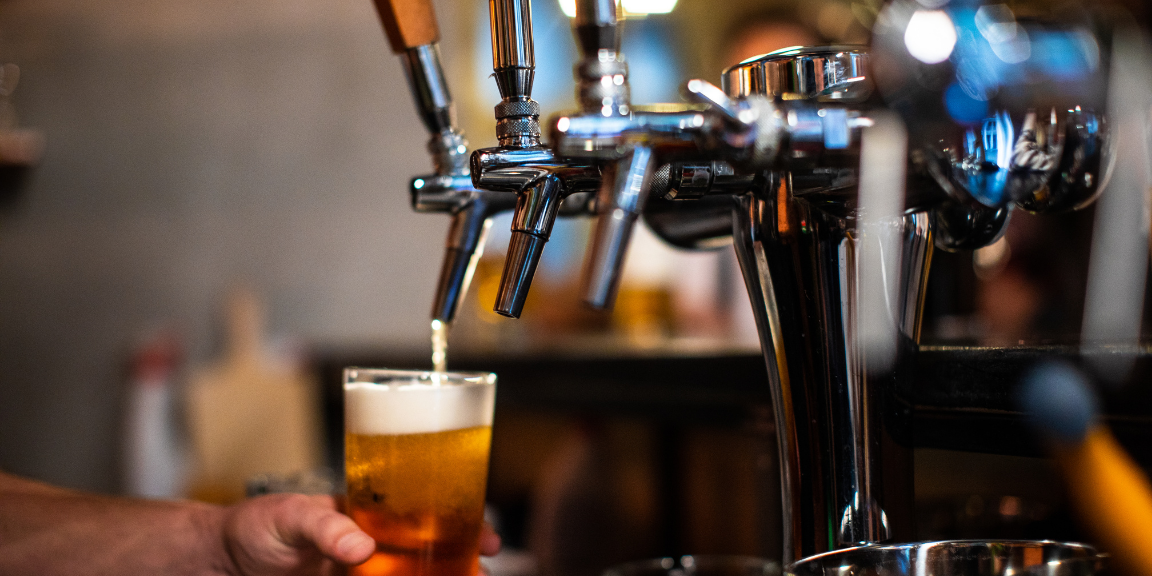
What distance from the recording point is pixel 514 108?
52 centimetres

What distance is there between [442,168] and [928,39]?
33cm

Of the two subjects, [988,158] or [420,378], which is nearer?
[988,158]

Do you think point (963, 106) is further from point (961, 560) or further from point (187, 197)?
point (187, 197)

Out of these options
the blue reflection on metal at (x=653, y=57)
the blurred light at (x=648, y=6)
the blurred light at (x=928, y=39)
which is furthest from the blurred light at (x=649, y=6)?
the blurred light at (x=928, y=39)

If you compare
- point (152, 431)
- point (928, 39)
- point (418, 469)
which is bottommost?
point (152, 431)

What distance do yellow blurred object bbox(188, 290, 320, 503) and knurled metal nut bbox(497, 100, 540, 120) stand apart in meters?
2.13

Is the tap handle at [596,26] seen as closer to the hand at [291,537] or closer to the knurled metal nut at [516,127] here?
the knurled metal nut at [516,127]

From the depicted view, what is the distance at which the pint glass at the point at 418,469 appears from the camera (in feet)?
2.08

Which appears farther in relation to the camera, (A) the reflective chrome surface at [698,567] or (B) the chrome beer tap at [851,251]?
(A) the reflective chrome surface at [698,567]

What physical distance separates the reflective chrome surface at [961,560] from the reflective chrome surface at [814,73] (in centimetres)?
24

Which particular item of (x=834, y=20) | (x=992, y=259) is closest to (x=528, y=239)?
(x=992, y=259)

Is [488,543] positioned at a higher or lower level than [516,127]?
lower

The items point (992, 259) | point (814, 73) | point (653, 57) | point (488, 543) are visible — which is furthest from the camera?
point (653, 57)

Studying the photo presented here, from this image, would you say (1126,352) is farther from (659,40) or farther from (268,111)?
(659,40)
